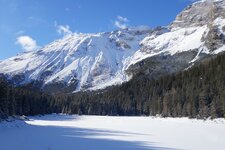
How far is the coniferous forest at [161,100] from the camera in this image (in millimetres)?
92250

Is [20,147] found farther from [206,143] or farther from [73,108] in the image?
[73,108]

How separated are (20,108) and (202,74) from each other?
205 ft

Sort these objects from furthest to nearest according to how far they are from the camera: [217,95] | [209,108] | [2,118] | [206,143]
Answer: [217,95], [209,108], [2,118], [206,143]

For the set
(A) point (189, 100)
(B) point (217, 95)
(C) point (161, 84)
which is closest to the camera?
(B) point (217, 95)

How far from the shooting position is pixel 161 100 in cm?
14038

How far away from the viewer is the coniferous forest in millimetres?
92250

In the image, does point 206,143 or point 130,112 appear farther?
point 130,112

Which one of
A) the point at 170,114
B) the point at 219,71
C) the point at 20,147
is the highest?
the point at 219,71

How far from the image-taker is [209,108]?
9062 centimetres

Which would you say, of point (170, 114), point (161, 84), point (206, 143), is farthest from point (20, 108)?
point (206, 143)

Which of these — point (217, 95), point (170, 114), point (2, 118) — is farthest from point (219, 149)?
point (170, 114)

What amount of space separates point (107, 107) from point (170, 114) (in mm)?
68158

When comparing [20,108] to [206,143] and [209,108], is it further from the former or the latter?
[206,143]

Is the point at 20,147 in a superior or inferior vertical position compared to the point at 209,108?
inferior
